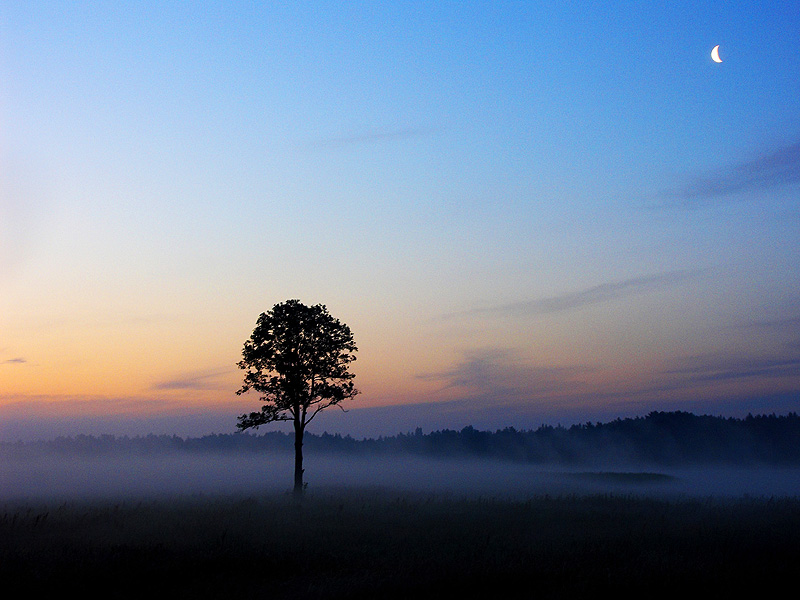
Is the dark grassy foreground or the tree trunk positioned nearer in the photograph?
the dark grassy foreground

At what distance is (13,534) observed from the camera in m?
21.1

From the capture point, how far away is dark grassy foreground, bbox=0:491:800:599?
15531mm

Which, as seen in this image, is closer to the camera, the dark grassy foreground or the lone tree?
the dark grassy foreground

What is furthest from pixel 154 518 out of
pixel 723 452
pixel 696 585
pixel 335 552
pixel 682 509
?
pixel 723 452

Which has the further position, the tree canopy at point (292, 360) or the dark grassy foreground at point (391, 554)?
the tree canopy at point (292, 360)

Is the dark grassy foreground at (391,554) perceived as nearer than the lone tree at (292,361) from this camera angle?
Yes

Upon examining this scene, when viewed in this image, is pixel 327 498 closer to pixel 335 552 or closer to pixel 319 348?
pixel 319 348

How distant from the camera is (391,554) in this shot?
62.2 ft

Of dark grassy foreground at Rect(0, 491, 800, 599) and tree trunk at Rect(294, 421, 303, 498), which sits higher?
tree trunk at Rect(294, 421, 303, 498)

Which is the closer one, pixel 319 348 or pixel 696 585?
pixel 696 585

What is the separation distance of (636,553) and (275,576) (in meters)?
11.1

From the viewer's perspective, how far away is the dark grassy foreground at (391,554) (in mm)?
15531

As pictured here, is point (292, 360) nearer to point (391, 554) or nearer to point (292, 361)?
point (292, 361)

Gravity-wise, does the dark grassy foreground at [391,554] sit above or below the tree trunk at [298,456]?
below
